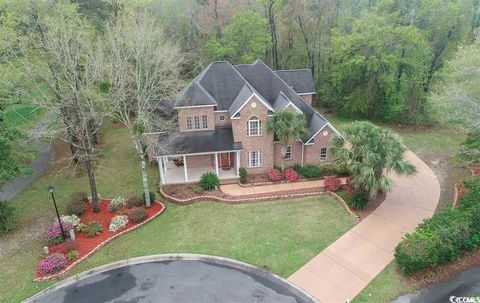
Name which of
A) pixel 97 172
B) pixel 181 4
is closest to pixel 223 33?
pixel 181 4

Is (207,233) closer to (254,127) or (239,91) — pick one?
(254,127)

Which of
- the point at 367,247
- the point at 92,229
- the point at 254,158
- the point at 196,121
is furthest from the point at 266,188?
the point at 92,229

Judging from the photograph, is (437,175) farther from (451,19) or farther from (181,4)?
(181,4)

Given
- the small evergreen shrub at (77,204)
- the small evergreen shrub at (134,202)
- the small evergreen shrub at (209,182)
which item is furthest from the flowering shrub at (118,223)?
the small evergreen shrub at (209,182)

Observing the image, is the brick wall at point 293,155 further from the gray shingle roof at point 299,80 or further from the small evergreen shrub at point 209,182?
the gray shingle roof at point 299,80

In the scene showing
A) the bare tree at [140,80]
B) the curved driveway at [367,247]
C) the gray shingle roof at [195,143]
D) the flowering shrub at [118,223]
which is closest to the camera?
the curved driveway at [367,247]
